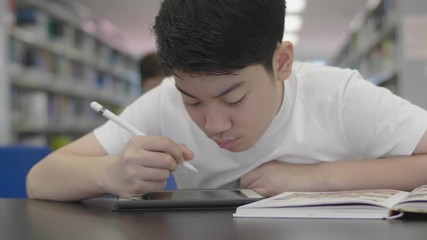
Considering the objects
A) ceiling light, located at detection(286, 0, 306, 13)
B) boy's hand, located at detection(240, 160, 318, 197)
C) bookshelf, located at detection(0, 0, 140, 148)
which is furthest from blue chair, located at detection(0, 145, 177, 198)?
ceiling light, located at detection(286, 0, 306, 13)

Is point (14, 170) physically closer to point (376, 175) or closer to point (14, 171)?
point (14, 171)

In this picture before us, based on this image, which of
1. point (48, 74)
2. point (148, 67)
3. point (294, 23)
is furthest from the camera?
point (294, 23)

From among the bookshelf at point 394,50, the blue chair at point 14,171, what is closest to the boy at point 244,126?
the blue chair at point 14,171

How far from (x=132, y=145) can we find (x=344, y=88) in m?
0.42

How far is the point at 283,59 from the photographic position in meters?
0.89

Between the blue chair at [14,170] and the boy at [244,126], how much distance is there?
486mm

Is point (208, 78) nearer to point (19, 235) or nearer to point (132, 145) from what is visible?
point (132, 145)

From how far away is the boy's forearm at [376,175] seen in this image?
0.86m

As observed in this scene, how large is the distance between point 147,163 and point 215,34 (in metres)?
0.21

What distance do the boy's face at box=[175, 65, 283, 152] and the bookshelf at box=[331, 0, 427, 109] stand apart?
2.32m

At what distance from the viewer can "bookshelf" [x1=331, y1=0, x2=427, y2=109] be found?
2953 millimetres

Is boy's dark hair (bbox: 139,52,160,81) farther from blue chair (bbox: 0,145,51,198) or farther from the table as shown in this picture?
the table

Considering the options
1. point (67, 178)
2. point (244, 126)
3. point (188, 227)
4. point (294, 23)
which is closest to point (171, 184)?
point (67, 178)

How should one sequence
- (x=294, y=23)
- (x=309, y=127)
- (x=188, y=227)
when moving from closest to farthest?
(x=188, y=227)
(x=309, y=127)
(x=294, y=23)
